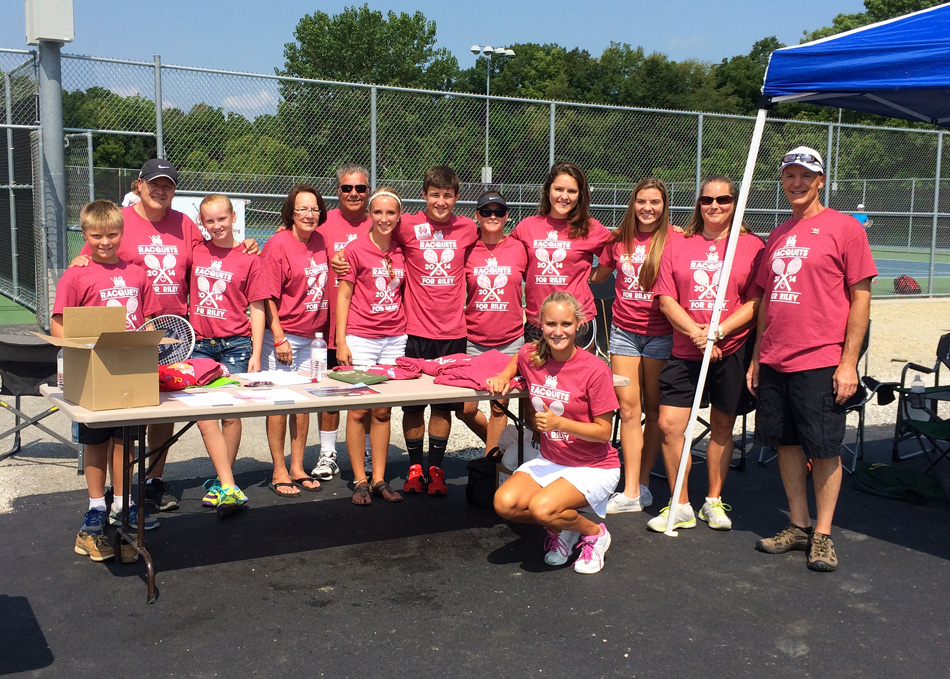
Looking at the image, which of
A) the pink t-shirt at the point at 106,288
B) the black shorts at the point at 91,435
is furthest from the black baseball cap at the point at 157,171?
the black shorts at the point at 91,435

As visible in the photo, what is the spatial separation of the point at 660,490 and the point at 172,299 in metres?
3.43

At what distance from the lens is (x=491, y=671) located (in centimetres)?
326

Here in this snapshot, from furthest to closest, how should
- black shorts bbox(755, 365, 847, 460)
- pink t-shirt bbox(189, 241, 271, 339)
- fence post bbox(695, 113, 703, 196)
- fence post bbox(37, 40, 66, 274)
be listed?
fence post bbox(695, 113, 703, 196) → fence post bbox(37, 40, 66, 274) → pink t-shirt bbox(189, 241, 271, 339) → black shorts bbox(755, 365, 847, 460)

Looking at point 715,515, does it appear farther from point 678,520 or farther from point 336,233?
point 336,233

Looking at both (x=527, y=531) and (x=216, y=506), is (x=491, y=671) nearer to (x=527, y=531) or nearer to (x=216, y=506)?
(x=527, y=531)

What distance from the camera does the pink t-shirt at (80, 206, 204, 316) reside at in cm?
492

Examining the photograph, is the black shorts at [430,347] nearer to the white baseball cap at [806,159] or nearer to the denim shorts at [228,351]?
the denim shorts at [228,351]

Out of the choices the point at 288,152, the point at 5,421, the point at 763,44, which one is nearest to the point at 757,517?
the point at 5,421

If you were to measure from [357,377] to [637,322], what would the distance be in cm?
178

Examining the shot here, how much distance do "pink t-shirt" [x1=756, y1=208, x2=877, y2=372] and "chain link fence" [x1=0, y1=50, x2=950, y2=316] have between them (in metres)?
2.62

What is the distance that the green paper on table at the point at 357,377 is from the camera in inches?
180

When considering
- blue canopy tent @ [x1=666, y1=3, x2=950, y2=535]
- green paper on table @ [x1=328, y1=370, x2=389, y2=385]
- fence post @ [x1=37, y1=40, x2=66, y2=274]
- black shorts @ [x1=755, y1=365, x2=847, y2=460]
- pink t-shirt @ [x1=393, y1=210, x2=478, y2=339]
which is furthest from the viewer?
fence post @ [x1=37, y1=40, x2=66, y2=274]

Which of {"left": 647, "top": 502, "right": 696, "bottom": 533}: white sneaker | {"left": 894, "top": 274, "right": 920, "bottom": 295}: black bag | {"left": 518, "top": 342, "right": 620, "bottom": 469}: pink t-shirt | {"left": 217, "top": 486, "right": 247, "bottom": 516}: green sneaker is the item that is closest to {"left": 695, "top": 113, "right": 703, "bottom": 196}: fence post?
{"left": 894, "top": 274, "right": 920, "bottom": 295}: black bag

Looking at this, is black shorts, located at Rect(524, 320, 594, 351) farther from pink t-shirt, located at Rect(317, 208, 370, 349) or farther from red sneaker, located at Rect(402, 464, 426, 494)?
pink t-shirt, located at Rect(317, 208, 370, 349)
